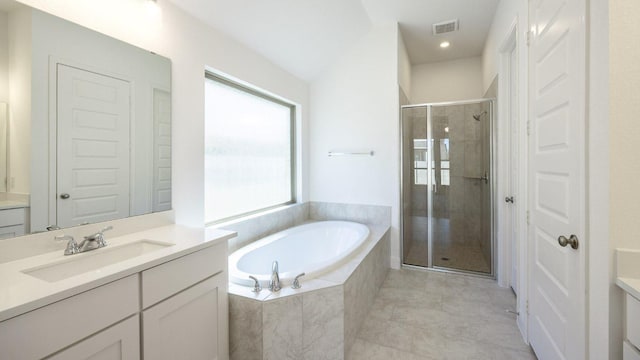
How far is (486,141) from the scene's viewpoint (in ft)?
9.65

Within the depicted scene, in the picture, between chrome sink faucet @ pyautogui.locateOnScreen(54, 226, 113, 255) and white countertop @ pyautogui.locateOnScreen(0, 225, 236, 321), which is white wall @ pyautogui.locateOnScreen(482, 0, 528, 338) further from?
chrome sink faucet @ pyautogui.locateOnScreen(54, 226, 113, 255)

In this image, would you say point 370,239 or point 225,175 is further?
point 370,239

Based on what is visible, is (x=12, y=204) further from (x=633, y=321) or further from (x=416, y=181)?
(x=416, y=181)

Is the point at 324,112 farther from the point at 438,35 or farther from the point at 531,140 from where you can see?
the point at 531,140

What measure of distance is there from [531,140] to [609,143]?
2.50ft

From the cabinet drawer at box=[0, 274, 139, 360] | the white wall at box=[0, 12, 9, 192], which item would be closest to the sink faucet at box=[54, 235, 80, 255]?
the white wall at box=[0, 12, 9, 192]

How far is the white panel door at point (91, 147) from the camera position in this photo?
50.7 inches

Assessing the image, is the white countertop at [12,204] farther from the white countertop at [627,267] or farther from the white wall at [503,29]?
the white wall at [503,29]

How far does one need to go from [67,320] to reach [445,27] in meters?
3.82

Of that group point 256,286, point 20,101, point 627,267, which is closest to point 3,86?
point 20,101

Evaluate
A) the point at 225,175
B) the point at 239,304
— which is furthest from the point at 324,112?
the point at 239,304

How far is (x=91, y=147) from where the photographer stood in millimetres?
1384

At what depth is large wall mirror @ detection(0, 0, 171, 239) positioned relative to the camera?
114 cm

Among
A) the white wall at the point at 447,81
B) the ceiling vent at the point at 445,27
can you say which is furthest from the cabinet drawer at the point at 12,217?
the white wall at the point at 447,81
